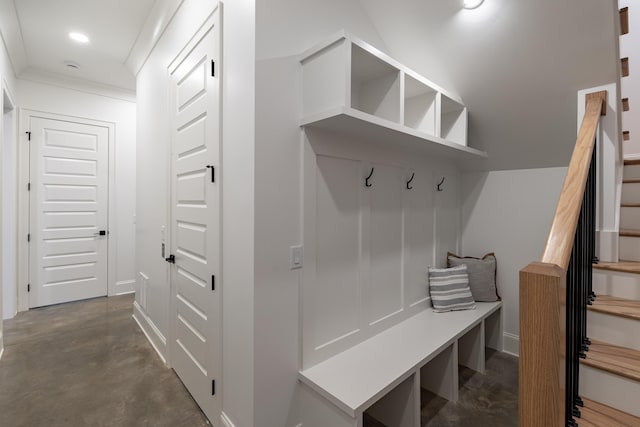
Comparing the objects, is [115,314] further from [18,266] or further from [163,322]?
[163,322]

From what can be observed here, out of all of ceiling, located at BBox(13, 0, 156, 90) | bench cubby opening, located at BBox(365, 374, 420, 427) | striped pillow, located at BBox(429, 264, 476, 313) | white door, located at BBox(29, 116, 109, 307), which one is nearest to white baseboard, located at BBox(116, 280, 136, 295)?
white door, located at BBox(29, 116, 109, 307)

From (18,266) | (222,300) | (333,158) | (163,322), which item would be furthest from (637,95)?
(18,266)

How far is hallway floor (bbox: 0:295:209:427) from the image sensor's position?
1892mm

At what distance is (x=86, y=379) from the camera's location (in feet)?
7.48

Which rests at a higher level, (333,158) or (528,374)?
(333,158)

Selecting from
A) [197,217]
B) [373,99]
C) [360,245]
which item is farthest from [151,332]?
[373,99]

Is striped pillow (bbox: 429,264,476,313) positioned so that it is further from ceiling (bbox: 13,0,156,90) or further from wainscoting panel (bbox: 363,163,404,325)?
ceiling (bbox: 13,0,156,90)

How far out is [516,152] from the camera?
102 inches

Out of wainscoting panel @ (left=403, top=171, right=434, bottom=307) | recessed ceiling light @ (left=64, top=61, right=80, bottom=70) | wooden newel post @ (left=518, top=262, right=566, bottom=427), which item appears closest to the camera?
wooden newel post @ (left=518, top=262, right=566, bottom=427)

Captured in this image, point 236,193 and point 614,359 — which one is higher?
point 236,193

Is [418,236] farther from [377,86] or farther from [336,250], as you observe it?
[377,86]

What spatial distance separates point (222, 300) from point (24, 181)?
12.1 feet

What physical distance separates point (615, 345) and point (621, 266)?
0.46 metres

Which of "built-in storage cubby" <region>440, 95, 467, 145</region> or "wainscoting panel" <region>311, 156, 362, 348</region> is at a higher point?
"built-in storage cubby" <region>440, 95, 467, 145</region>
